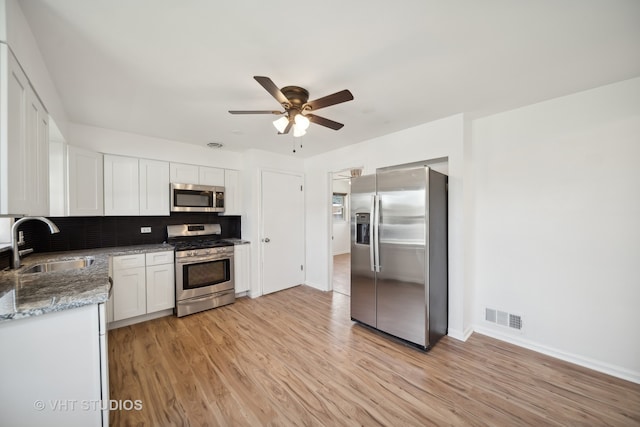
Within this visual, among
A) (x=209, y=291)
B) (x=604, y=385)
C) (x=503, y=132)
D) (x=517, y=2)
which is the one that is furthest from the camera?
(x=209, y=291)

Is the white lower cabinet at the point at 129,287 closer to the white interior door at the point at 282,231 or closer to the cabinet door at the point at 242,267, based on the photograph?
the cabinet door at the point at 242,267

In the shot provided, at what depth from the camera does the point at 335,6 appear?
128 cm

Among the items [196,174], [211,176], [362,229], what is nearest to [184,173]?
[196,174]

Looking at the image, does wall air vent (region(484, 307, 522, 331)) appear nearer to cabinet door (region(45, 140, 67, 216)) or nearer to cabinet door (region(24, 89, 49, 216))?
cabinet door (region(24, 89, 49, 216))

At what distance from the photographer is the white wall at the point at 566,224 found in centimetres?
203

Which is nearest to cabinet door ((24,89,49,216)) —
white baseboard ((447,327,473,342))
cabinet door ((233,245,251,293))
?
cabinet door ((233,245,251,293))

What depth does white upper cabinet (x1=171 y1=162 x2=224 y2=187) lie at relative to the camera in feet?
11.7

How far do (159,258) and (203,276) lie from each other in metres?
0.61

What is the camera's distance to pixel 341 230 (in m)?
7.91

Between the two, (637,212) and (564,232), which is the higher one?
(637,212)

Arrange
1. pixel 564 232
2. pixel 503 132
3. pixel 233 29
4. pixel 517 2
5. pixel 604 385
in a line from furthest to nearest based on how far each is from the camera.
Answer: pixel 503 132 → pixel 564 232 → pixel 604 385 → pixel 233 29 → pixel 517 2

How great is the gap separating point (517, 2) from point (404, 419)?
8.52 ft

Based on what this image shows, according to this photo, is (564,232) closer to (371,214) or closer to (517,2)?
(371,214)

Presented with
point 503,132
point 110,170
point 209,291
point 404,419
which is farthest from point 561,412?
point 110,170
